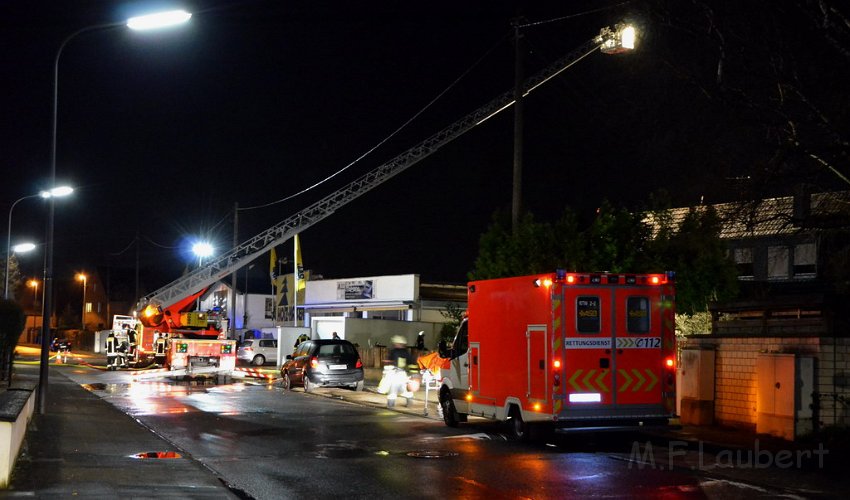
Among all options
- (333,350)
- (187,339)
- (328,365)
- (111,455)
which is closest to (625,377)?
(111,455)

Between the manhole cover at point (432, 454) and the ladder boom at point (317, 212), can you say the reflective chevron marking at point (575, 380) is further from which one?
the ladder boom at point (317, 212)

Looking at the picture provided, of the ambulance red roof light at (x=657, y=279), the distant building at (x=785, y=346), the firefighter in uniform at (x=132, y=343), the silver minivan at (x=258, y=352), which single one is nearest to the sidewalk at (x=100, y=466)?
the ambulance red roof light at (x=657, y=279)

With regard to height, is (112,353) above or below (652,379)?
below

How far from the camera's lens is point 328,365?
25.5 meters

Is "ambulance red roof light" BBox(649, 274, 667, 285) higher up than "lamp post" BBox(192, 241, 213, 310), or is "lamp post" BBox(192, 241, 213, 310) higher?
"lamp post" BBox(192, 241, 213, 310)

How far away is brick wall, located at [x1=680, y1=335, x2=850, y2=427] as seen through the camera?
44.9ft

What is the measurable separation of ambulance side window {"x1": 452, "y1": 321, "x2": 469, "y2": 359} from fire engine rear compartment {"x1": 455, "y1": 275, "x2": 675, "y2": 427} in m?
2.04

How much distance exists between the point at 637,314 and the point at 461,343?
12.4ft

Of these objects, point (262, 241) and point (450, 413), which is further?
point (262, 241)

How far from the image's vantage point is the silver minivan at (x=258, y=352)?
137ft

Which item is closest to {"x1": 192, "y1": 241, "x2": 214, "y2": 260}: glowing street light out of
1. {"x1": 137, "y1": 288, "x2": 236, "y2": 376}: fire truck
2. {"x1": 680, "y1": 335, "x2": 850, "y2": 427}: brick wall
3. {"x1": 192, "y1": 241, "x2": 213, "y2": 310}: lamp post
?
{"x1": 192, "y1": 241, "x2": 213, "y2": 310}: lamp post

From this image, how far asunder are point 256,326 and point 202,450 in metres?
52.3

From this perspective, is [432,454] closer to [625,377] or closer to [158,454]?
[625,377]

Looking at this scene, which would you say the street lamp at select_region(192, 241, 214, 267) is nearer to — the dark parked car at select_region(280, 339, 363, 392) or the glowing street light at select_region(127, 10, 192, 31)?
the dark parked car at select_region(280, 339, 363, 392)
